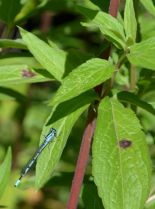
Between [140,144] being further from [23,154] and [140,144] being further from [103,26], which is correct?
[23,154]

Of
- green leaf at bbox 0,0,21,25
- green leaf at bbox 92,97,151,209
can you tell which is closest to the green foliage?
green leaf at bbox 92,97,151,209

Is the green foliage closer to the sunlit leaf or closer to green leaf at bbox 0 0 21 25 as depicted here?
the sunlit leaf

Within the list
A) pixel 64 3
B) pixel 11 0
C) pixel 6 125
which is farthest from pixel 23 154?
pixel 11 0

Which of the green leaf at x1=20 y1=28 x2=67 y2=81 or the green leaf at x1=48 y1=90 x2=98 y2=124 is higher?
the green leaf at x1=20 y1=28 x2=67 y2=81

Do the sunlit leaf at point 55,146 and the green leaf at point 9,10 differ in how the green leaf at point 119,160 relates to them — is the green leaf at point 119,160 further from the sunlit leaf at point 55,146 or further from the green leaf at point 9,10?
the green leaf at point 9,10

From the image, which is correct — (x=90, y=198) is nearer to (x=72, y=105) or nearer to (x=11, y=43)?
(x=72, y=105)

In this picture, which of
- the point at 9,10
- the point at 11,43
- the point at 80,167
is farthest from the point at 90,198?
the point at 9,10
